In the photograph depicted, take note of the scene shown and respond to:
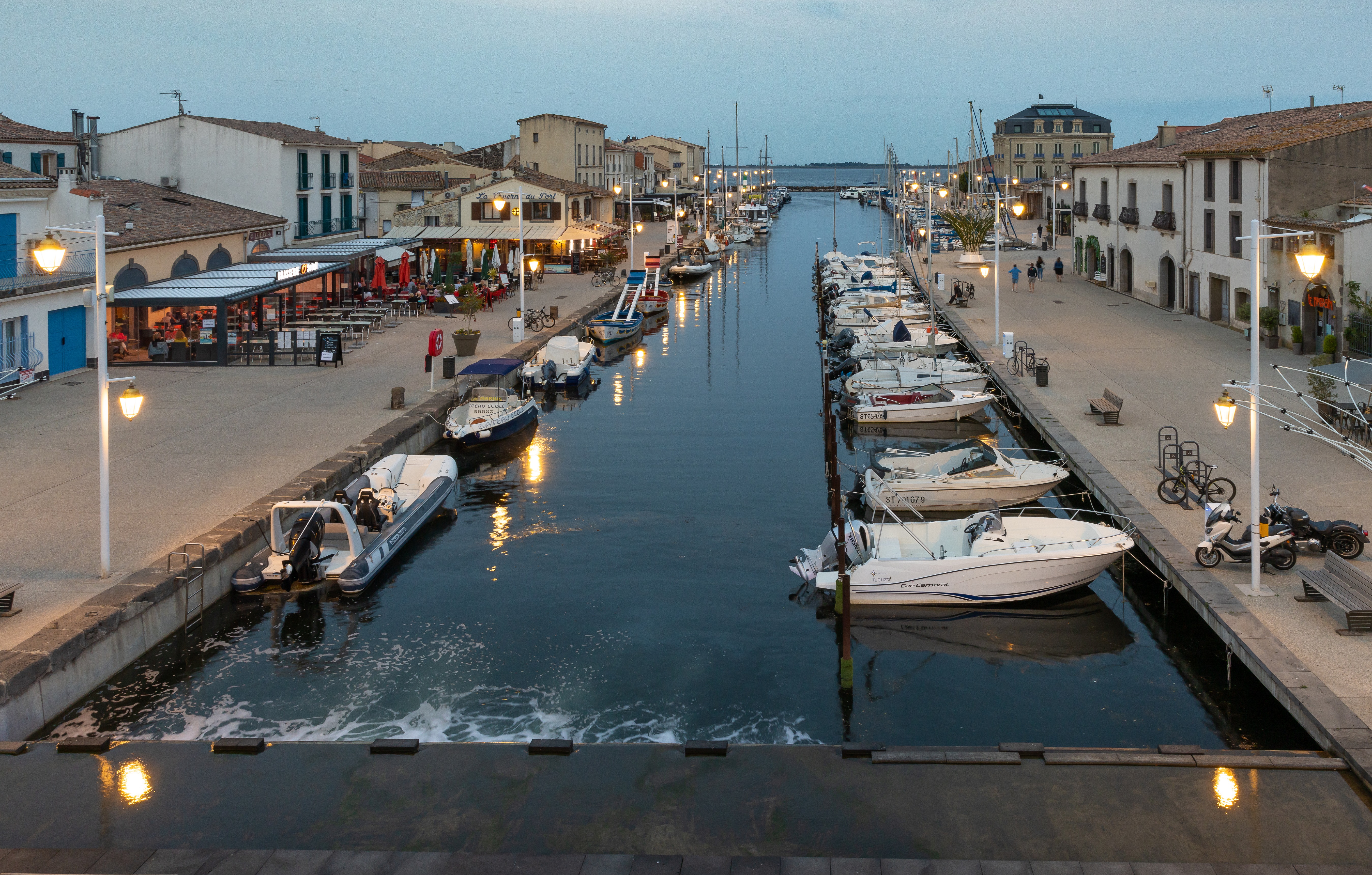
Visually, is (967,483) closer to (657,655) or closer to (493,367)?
(657,655)

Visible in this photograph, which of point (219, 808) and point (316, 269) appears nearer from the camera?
point (219, 808)

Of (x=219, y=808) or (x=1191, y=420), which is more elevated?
(x=1191, y=420)

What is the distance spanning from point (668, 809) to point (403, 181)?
71.8 meters

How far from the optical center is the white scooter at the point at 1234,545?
59.0 ft

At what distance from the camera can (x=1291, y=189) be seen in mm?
40156

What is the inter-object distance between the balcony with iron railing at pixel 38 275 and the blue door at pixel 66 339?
0.86 m

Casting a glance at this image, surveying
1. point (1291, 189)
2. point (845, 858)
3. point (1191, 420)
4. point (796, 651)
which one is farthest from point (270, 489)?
point (1291, 189)

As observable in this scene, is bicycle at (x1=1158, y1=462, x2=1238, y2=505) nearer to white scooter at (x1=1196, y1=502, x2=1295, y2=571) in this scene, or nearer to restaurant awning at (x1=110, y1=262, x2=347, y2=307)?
white scooter at (x1=1196, y1=502, x2=1295, y2=571)

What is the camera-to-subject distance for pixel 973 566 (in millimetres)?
19531

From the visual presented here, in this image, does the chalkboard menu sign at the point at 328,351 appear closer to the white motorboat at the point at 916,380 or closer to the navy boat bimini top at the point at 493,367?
the navy boat bimini top at the point at 493,367

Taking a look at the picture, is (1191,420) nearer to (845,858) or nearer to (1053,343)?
(1053,343)

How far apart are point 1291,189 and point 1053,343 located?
8.89m

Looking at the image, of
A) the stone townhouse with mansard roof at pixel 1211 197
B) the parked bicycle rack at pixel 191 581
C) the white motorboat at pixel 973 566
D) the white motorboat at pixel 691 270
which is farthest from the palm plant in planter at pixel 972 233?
the parked bicycle rack at pixel 191 581

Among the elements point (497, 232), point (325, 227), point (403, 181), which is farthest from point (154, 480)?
point (403, 181)
